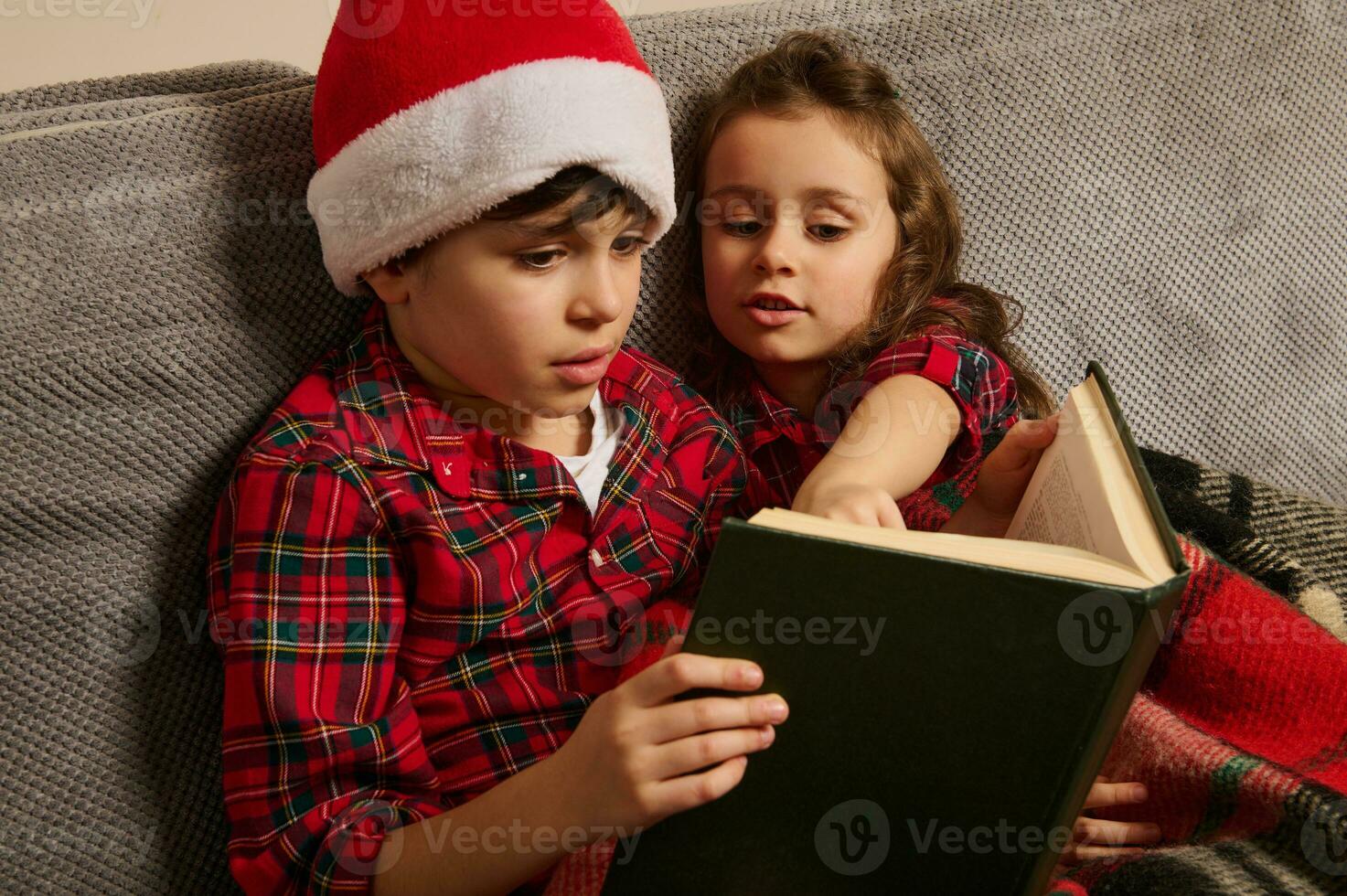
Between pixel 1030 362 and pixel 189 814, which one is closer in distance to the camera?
pixel 189 814

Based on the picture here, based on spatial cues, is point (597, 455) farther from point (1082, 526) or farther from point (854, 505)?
point (1082, 526)

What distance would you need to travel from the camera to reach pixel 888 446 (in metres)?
0.97

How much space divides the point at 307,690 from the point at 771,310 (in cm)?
56

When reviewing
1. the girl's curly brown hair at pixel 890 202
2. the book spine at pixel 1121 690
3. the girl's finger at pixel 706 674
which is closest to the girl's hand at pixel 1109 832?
the book spine at pixel 1121 690

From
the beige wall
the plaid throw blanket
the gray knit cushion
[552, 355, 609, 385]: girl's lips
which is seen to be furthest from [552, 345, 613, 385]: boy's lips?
the beige wall

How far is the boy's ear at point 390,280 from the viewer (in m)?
0.84

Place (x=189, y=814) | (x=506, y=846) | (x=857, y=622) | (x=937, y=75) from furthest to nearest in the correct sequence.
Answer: (x=937, y=75), (x=189, y=814), (x=506, y=846), (x=857, y=622)

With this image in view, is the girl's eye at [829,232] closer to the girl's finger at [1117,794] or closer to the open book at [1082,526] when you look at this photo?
the open book at [1082,526]

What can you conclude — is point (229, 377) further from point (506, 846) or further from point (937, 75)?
point (937, 75)

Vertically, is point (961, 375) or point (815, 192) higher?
point (815, 192)

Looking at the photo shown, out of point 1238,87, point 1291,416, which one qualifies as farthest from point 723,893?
point 1238,87

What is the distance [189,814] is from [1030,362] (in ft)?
3.12

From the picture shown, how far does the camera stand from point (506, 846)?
29.1 inches

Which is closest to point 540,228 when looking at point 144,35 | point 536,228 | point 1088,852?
point 536,228
